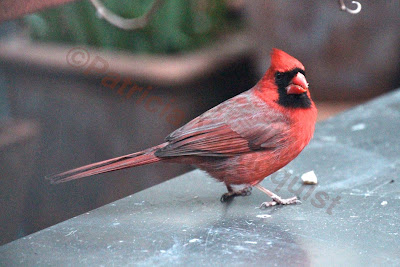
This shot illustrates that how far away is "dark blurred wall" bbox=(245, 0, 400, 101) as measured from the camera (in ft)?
18.2

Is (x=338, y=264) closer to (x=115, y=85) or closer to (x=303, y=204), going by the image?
(x=303, y=204)

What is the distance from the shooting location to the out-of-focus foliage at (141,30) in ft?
19.2

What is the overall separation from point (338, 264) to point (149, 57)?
4071 millimetres

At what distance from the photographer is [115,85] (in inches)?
235

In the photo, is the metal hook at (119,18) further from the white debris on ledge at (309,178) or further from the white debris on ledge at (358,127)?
the white debris on ledge at (358,127)

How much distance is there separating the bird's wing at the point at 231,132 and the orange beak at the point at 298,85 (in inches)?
5.2

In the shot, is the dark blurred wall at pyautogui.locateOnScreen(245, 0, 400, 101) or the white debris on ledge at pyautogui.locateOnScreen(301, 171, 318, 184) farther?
the dark blurred wall at pyautogui.locateOnScreen(245, 0, 400, 101)

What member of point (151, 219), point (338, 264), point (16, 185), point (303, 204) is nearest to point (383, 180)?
point (303, 204)

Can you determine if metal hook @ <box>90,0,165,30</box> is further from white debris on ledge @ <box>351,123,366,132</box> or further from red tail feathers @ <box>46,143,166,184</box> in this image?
white debris on ledge @ <box>351,123,366,132</box>

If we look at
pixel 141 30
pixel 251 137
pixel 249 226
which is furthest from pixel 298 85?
pixel 141 30

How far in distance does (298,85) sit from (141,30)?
340cm

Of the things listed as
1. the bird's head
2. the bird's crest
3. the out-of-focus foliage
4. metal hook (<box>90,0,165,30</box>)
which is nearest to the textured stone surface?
the bird's head

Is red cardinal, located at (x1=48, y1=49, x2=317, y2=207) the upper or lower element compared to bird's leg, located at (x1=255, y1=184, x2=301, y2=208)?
upper

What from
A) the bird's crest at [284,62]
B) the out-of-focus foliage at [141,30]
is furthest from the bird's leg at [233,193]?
the out-of-focus foliage at [141,30]
